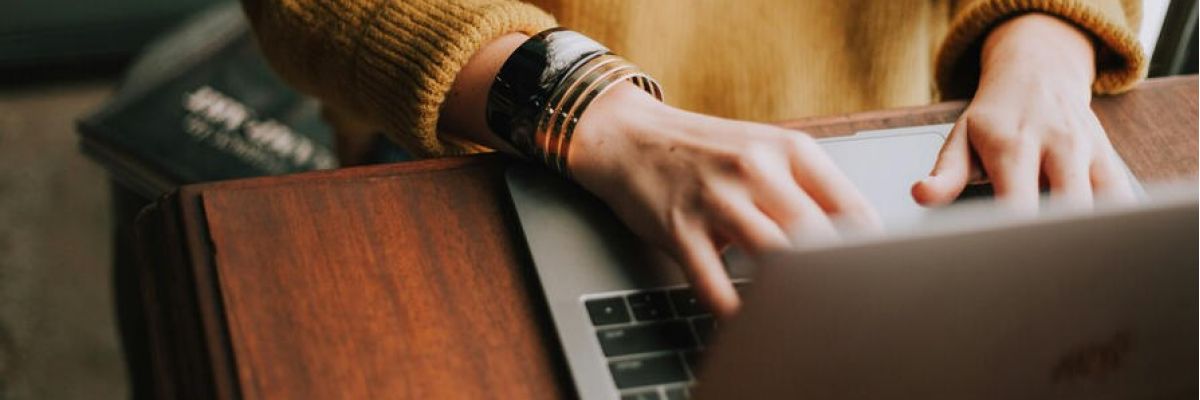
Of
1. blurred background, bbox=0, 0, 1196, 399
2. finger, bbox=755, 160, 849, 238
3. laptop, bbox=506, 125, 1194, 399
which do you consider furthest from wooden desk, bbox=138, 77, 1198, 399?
blurred background, bbox=0, 0, 1196, 399

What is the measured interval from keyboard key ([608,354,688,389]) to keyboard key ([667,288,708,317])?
0.03 m

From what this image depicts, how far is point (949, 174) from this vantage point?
588 mm

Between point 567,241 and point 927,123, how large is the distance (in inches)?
9.5

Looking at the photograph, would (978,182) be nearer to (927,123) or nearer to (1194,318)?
(927,123)

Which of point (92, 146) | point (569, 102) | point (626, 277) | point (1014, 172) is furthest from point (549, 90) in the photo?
point (92, 146)

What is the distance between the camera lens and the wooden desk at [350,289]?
1.59ft

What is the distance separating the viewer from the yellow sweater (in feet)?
2.10

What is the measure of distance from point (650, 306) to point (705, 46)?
36 cm

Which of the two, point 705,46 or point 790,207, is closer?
point 790,207

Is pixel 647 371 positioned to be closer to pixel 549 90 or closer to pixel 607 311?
pixel 607 311

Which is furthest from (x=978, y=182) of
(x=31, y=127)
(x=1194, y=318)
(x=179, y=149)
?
(x=31, y=127)

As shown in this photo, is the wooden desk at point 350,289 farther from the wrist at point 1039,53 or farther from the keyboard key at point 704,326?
the wrist at point 1039,53

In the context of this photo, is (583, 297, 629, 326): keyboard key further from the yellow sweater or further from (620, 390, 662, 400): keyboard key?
the yellow sweater

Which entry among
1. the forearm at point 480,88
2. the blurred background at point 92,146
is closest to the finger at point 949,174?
the forearm at point 480,88
